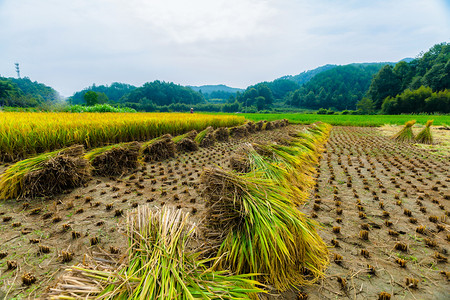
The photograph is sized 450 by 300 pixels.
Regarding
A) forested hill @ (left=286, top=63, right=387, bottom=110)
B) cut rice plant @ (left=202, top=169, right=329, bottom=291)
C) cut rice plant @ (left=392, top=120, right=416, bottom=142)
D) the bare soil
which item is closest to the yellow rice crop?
cut rice plant @ (left=202, top=169, right=329, bottom=291)

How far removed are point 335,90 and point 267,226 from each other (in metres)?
115

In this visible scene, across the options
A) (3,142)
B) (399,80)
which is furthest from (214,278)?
(399,80)

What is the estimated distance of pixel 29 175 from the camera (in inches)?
121

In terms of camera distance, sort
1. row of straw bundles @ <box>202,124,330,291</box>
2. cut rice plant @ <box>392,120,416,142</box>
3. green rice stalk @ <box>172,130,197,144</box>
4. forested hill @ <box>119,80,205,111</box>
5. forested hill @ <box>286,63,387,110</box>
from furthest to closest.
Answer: forested hill @ <box>119,80,205,111</box>, forested hill @ <box>286,63,387,110</box>, cut rice plant @ <box>392,120,416,142</box>, green rice stalk @ <box>172,130,197,144</box>, row of straw bundles @ <box>202,124,330,291</box>

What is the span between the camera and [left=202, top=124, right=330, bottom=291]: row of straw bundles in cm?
162

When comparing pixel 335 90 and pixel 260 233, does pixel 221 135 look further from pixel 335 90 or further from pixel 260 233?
pixel 335 90

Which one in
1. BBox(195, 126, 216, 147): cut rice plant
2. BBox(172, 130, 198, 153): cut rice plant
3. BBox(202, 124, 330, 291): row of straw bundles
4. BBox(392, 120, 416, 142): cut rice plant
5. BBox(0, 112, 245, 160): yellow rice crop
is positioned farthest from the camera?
BBox(392, 120, 416, 142): cut rice plant

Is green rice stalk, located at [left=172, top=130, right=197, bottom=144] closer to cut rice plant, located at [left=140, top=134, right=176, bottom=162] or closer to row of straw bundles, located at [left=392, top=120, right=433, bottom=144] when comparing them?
cut rice plant, located at [left=140, top=134, right=176, bottom=162]

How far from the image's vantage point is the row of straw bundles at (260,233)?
1.62 metres

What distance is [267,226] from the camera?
1659 millimetres

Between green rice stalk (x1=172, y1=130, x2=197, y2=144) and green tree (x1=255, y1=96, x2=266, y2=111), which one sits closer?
green rice stalk (x1=172, y1=130, x2=197, y2=144)

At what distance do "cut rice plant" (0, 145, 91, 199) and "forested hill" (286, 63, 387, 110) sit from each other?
105 meters

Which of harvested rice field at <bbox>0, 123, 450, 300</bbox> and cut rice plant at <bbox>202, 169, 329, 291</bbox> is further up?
cut rice plant at <bbox>202, 169, 329, 291</bbox>

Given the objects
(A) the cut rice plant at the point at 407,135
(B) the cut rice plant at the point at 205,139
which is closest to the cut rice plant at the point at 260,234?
(B) the cut rice plant at the point at 205,139
